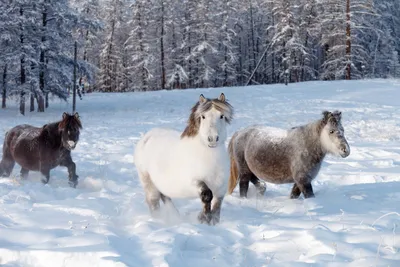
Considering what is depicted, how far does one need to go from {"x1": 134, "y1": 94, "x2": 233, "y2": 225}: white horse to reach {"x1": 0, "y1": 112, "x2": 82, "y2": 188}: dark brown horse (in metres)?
2.83

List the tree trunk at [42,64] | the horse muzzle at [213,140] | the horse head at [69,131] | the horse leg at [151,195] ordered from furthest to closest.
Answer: the tree trunk at [42,64] < the horse head at [69,131] < the horse leg at [151,195] < the horse muzzle at [213,140]

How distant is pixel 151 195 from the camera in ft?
18.3

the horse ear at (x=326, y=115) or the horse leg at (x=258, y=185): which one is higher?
the horse ear at (x=326, y=115)

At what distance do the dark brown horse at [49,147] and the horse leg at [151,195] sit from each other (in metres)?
2.27

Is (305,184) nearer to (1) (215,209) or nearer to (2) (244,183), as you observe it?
(2) (244,183)

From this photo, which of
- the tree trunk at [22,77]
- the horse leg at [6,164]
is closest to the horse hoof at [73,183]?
the horse leg at [6,164]

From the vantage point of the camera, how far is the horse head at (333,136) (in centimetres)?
601

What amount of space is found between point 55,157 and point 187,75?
121 feet

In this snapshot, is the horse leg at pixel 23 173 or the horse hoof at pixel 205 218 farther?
the horse leg at pixel 23 173

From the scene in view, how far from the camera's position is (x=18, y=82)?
24.3 meters

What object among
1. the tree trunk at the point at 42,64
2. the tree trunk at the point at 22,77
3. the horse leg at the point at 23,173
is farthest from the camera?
the tree trunk at the point at 42,64

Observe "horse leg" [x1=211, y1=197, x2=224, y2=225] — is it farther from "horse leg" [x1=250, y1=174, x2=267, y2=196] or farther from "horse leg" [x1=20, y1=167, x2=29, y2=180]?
"horse leg" [x1=20, y1=167, x2=29, y2=180]

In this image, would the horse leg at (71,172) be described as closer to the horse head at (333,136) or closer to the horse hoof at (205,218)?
the horse hoof at (205,218)

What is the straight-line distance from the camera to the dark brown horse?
739 centimetres
